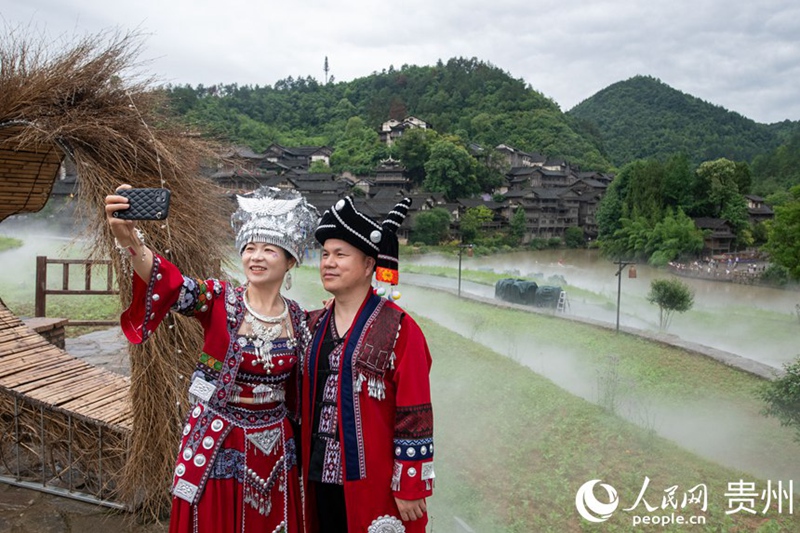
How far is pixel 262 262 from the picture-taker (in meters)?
1.92

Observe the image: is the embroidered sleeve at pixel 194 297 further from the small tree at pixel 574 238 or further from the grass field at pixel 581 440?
the small tree at pixel 574 238

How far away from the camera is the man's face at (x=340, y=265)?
187 cm

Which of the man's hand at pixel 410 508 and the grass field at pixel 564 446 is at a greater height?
the man's hand at pixel 410 508

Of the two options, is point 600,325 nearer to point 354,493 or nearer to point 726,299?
point 726,299

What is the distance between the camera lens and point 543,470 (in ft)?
13.3

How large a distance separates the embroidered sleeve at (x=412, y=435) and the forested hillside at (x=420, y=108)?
3727cm

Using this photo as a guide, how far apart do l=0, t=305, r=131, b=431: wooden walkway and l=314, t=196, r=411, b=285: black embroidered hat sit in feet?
6.73

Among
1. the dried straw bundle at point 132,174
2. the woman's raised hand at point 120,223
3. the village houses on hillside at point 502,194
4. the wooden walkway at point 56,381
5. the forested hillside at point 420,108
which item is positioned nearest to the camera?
the woman's raised hand at point 120,223

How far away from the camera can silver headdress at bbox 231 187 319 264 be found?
6.40 ft

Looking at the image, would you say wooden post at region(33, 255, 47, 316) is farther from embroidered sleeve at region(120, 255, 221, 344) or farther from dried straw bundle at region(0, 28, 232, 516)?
embroidered sleeve at region(120, 255, 221, 344)

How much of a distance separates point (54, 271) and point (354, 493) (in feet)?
55.9

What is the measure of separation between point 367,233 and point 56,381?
3.00 metres

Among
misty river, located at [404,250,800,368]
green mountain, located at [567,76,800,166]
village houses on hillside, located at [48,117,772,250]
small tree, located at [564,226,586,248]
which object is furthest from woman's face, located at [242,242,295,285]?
green mountain, located at [567,76,800,166]

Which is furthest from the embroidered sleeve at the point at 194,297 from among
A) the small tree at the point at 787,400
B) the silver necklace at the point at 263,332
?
the small tree at the point at 787,400
